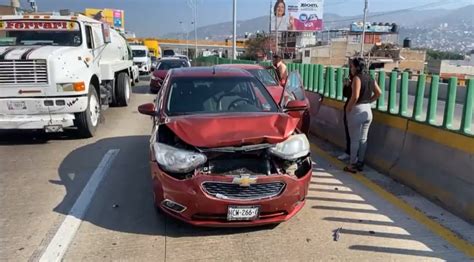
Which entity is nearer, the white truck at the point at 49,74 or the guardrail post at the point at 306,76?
the white truck at the point at 49,74

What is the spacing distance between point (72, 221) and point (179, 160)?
60.5 inches

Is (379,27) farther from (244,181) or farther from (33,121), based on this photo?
(244,181)

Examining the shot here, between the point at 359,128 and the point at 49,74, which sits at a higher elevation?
the point at 49,74

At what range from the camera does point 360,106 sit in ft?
21.5

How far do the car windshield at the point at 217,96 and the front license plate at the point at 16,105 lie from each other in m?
3.97

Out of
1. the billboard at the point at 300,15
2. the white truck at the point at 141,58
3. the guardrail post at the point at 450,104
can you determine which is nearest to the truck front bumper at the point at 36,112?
the guardrail post at the point at 450,104

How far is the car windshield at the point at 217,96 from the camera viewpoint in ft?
17.9

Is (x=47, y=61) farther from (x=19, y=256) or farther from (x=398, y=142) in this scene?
(x=398, y=142)

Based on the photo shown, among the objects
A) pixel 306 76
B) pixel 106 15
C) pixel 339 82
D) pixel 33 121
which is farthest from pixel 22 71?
pixel 106 15

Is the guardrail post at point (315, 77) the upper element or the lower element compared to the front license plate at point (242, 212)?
upper

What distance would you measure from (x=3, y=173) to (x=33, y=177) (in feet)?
2.03

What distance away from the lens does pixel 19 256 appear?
4.11 metres

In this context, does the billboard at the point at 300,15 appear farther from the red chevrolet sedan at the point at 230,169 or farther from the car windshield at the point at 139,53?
the red chevrolet sedan at the point at 230,169

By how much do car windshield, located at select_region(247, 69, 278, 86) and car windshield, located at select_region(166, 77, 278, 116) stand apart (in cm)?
350
